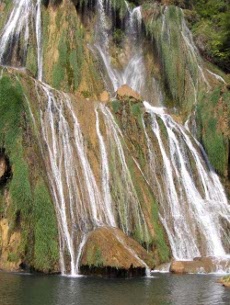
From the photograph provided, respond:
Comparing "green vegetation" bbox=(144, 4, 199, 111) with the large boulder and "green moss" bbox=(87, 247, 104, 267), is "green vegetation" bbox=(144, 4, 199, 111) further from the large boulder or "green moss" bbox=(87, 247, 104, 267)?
"green moss" bbox=(87, 247, 104, 267)

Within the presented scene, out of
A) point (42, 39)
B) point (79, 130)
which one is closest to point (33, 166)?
point (79, 130)

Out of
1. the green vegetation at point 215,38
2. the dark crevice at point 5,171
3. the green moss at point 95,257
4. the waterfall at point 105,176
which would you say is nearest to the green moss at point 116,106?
the waterfall at point 105,176

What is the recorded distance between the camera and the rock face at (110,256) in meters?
19.4

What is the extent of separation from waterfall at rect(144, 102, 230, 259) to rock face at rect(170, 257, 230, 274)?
1888 mm

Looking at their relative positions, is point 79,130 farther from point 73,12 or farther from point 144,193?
point 73,12

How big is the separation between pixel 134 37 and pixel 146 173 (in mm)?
16807

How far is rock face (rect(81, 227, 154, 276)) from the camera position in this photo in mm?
19422

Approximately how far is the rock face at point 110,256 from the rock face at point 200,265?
1.47 m

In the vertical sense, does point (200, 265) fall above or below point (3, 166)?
below

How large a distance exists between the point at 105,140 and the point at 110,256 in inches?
312

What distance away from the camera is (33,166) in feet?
71.6

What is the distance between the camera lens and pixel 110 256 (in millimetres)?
19453

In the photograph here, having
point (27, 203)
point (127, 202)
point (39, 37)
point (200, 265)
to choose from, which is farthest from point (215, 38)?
point (27, 203)

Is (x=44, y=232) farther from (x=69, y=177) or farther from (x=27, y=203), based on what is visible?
(x=69, y=177)
